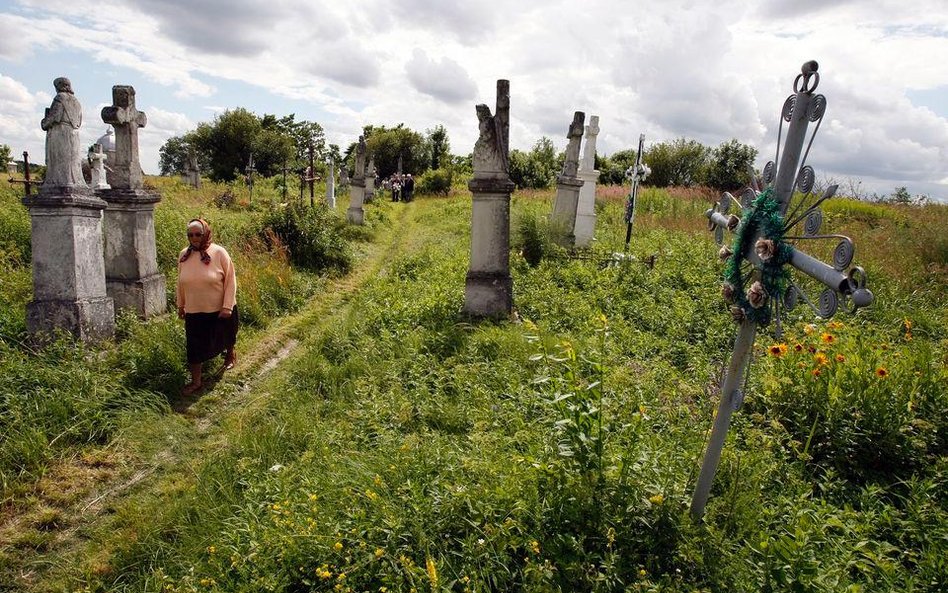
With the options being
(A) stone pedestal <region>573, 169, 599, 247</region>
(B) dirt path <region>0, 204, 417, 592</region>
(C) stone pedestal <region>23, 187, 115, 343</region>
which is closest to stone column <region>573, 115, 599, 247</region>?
(A) stone pedestal <region>573, 169, 599, 247</region>

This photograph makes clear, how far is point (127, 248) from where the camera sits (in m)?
6.59

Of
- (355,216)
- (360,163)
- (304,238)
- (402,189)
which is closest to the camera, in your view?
(304,238)

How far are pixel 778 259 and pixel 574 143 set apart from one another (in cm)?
928

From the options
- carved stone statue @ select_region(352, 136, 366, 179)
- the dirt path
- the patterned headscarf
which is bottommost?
the dirt path

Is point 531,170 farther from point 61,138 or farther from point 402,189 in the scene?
point 61,138

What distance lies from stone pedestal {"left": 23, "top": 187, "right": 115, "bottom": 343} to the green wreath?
243 inches

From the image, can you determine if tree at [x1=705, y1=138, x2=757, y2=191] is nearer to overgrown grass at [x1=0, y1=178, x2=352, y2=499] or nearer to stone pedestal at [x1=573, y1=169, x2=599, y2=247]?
stone pedestal at [x1=573, y1=169, x2=599, y2=247]

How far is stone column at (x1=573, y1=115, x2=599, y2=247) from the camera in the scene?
11789mm

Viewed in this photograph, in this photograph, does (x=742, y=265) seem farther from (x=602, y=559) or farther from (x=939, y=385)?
(x=939, y=385)

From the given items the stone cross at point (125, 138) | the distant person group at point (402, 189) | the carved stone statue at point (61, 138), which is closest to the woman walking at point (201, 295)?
the carved stone statue at point (61, 138)

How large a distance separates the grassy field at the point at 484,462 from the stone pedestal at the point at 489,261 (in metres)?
0.35

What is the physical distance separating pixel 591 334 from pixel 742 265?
3.22m

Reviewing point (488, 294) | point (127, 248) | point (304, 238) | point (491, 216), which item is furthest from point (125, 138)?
point (488, 294)

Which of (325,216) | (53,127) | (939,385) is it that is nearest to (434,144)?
(325,216)
